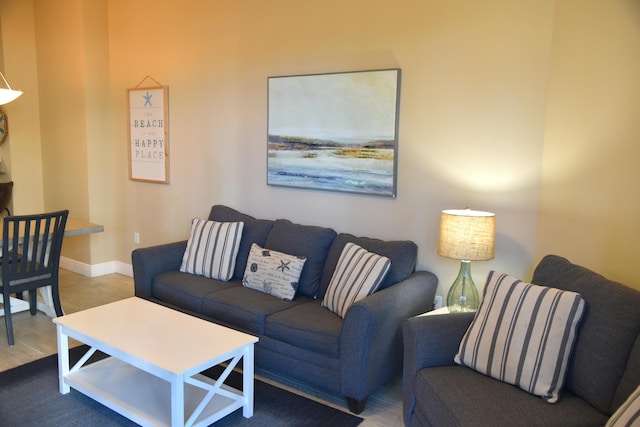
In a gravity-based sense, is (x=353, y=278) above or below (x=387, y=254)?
below

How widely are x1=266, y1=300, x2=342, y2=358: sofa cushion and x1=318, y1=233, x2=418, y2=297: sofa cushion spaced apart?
0.33 m

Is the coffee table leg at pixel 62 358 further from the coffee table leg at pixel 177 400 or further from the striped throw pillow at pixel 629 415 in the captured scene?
the striped throw pillow at pixel 629 415

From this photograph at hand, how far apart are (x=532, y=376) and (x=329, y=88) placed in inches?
87.9

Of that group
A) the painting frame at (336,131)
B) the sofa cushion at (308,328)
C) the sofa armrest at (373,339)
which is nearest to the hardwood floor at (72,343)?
the sofa armrest at (373,339)

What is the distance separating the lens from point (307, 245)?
10.9ft

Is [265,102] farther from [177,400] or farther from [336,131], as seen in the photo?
[177,400]

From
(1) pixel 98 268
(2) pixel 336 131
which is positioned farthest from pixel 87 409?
(1) pixel 98 268

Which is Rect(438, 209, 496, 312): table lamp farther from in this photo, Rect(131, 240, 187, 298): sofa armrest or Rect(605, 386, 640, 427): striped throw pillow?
Rect(131, 240, 187, 298): sofa armrest

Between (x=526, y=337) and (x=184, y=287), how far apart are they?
2.20m

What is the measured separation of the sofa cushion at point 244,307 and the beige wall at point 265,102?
756 mm

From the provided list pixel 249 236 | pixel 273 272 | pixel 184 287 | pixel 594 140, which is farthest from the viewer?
pixel 249 236

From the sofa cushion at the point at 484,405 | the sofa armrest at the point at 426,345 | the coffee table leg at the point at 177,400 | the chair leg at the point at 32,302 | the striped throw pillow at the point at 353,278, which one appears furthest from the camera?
the chair leg at the point at 32,302

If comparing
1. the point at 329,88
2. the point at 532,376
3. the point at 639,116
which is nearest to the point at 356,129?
the point at 329,88

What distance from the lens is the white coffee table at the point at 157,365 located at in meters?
2.25
